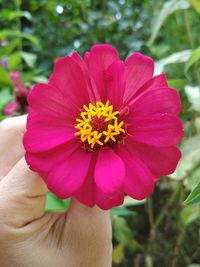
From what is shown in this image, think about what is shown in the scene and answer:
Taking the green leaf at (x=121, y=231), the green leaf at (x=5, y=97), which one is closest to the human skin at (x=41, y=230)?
the green leaf at (x=121, y=231)

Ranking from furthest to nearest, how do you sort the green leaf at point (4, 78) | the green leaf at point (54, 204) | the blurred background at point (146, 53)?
the green leaf at point (4, 78), the blurred background at point (146, 53), the green leaf at point (54, 204)

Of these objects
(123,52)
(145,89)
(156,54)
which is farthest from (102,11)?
(145,89)

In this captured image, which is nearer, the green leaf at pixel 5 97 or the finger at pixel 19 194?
the finger at pixel 19 194

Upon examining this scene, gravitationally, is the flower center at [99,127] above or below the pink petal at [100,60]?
below

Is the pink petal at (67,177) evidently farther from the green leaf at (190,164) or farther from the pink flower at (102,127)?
the green leaf at (190,164)

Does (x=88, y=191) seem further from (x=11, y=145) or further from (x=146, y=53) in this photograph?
(x=146, y=53)

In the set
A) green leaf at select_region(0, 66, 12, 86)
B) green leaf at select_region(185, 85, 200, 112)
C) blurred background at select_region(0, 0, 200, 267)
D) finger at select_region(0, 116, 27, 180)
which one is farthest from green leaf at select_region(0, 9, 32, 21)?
finger at select_region(0, 116, 27, 180)

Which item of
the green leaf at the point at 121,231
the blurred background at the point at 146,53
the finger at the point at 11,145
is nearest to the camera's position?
the finger at the point at 11,145
